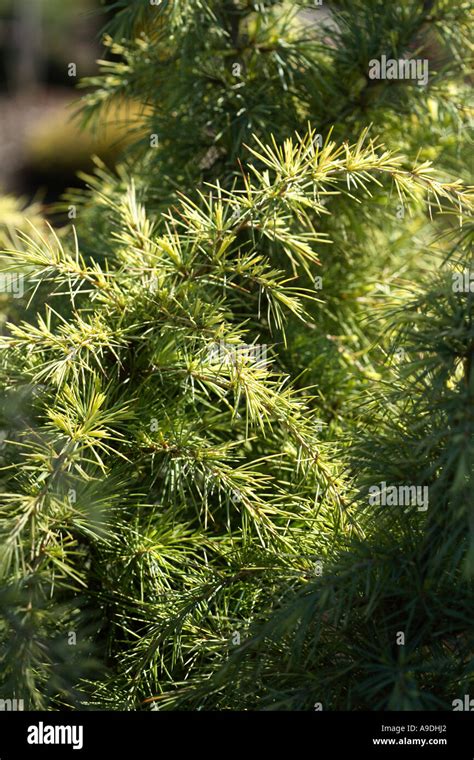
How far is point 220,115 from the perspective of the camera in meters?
1.03

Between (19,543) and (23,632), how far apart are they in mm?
72

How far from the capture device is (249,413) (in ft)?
2.58

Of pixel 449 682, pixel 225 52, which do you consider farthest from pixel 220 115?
pixel 449 682

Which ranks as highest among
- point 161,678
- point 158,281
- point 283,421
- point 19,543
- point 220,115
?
point 220,115

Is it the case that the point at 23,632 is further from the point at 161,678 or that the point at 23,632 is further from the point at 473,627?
the point at 473,627

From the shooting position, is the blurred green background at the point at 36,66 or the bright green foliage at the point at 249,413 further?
the blurred green background at the point at 36,66

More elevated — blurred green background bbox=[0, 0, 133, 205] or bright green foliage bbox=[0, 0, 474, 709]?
blurred green background bbox=[0, 0, 133, 205]

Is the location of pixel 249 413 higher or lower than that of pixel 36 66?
lower

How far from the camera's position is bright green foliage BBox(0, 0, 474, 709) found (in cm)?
66

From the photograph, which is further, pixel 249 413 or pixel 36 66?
pixel 36 66

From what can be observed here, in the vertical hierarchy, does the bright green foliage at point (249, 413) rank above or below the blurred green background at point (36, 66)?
below

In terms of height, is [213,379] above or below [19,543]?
above

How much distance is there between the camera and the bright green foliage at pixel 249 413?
2.18 ft

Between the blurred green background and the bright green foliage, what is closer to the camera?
the bright green foliage
